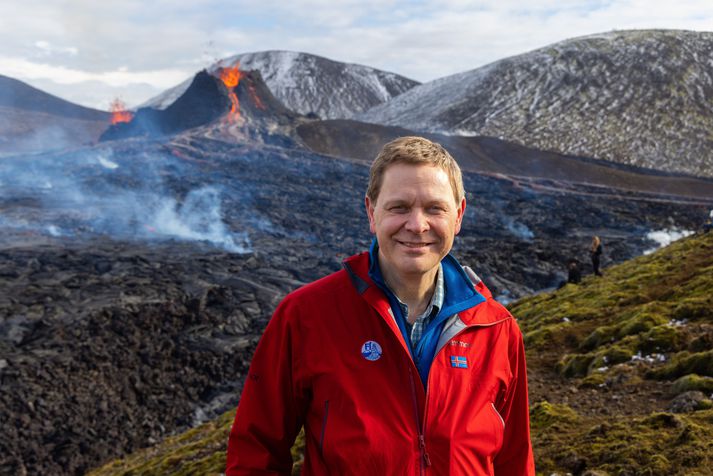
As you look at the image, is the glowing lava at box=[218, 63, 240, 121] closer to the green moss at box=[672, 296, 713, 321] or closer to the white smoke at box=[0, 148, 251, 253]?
the white smoke at box=[0, 148, 251, 253]

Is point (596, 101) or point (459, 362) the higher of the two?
point (596, 101)

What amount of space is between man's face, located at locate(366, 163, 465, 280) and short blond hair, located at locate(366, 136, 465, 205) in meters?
0.03

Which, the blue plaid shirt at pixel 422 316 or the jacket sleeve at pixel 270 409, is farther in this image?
the blue plaid shirt at pixel 422 316

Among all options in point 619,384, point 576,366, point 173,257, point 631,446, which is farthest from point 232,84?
point 631,446

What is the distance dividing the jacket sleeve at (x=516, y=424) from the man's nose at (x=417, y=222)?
764 millimetres

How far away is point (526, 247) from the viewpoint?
39.8 m

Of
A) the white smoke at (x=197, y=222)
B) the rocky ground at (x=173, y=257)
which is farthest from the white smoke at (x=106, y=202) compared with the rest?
the rocky ground at (x=173, y=257)

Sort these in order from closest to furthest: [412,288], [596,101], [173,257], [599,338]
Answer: [412,288] < [599,338] < [173,257] < [596,101]

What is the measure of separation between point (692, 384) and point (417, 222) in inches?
281

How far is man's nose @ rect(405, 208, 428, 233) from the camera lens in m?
2.82

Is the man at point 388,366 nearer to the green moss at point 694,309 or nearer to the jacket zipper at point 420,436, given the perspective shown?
the jacket zipper at point 420,436

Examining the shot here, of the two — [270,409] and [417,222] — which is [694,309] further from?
[270,409]

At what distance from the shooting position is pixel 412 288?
304 centimetres

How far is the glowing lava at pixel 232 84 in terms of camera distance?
78.4m
